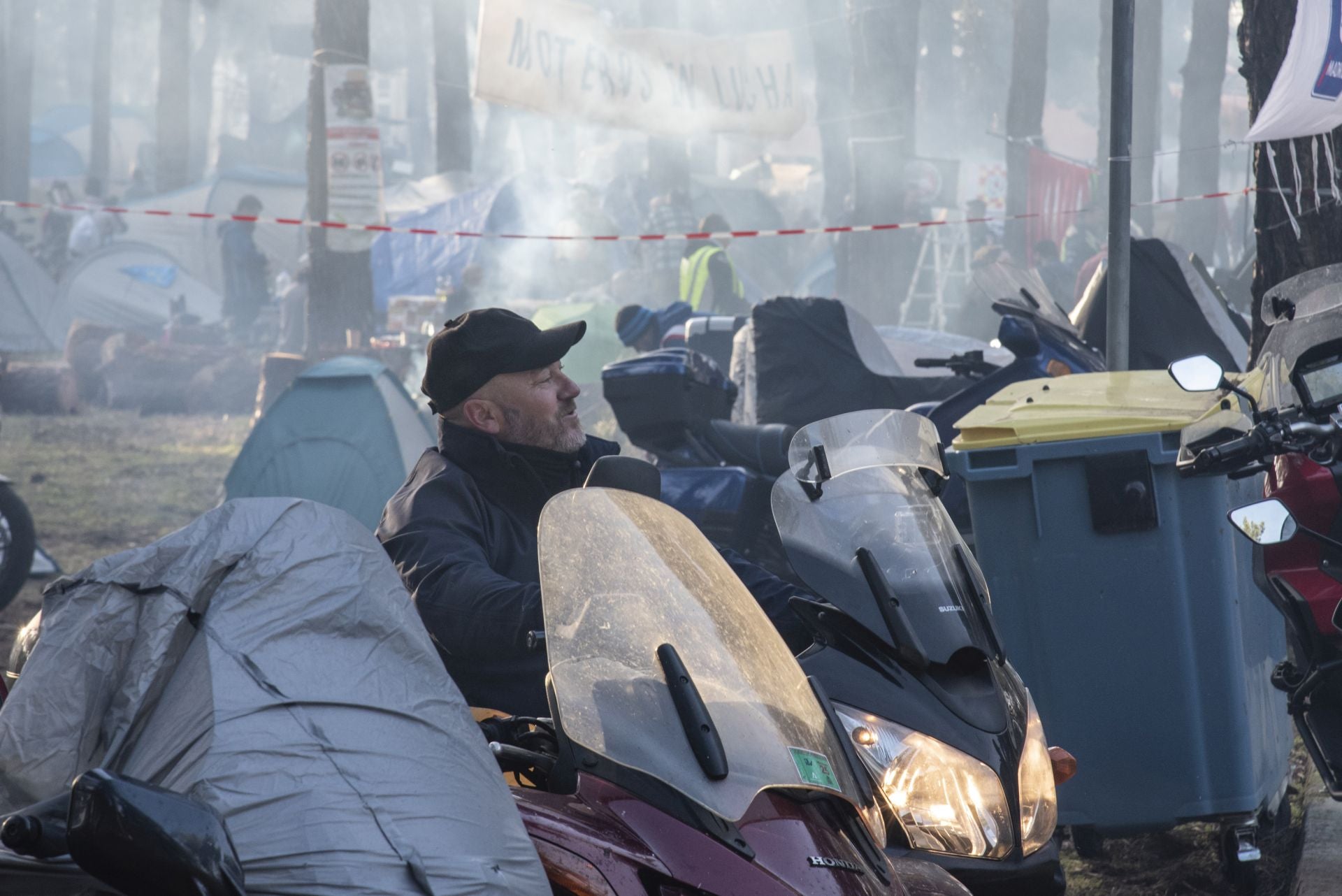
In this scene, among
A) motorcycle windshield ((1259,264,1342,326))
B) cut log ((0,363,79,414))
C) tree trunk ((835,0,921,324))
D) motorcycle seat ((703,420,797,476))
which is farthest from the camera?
tree trunk ((835,0,921,324))

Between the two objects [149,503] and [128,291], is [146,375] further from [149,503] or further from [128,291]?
[128,291]

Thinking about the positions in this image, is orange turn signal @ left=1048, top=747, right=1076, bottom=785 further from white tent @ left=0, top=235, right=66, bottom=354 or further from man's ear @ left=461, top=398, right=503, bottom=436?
white tent @ left=0, top=235, right=66, bottom=354

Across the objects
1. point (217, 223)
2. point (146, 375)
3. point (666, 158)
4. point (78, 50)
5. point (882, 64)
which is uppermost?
point (78, 50)

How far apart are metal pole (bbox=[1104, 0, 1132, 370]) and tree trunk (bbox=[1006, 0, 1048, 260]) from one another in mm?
19170

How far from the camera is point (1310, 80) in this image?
4957mm

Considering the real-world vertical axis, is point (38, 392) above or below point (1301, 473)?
below

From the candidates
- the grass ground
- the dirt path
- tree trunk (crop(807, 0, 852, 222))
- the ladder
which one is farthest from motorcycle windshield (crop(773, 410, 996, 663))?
tree trunk (crop(807, 0, 852, 222))

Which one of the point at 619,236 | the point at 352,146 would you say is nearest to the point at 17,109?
the point at 619,236

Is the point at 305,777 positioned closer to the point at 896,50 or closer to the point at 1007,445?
the point at 1007,445

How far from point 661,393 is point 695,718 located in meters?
3.76

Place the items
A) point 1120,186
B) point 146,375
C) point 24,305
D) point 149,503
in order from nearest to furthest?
point 1120,186 → point 149,503 → point 146,375 → point 24,305

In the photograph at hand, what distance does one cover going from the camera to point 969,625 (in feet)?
7.80

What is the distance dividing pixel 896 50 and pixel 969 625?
50.9 feet

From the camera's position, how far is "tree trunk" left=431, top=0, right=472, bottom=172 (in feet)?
84.3
